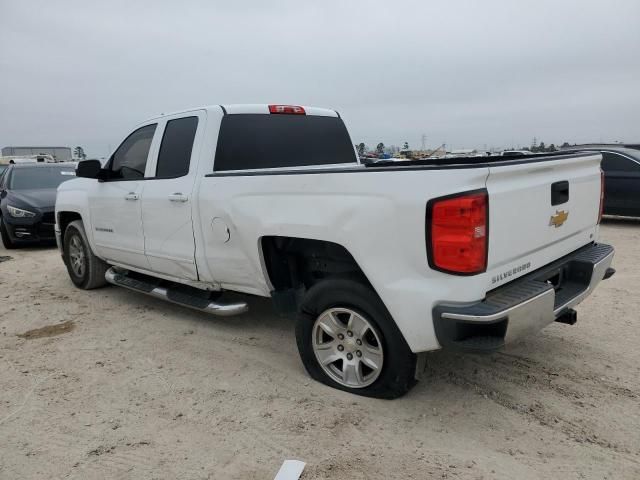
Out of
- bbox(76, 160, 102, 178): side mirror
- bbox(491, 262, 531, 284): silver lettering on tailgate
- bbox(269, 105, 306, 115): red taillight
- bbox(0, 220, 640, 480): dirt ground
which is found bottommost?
bbox(0, 220, 640, 480): dirt ground

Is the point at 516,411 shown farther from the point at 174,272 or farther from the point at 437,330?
the point at 174,272

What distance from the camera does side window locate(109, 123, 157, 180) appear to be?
4.89m

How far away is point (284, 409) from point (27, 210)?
8.36 meters

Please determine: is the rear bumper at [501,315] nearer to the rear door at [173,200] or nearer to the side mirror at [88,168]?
the rear door at [173,200]

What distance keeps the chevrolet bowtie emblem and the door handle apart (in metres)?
2.74

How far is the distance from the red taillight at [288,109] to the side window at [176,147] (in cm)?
71

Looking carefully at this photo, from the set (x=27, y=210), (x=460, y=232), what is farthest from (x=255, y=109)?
(x=27, y=210)

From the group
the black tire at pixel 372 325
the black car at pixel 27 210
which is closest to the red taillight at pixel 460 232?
the black tire at pixel 372 325

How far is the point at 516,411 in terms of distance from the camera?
3098 mm

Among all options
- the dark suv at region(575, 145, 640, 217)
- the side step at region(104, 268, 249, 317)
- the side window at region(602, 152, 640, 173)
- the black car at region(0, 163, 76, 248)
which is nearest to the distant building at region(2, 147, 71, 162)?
the black car at region(0, 163, 76, 248)

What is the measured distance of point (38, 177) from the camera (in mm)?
10656

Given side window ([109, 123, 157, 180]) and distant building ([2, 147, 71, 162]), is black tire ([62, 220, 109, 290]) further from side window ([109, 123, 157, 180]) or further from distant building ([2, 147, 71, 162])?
distant building ([2, 147, 71, 162])

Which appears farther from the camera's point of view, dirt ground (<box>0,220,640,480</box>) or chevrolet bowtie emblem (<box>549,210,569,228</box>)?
chevrolet bowtie emblem (<box>549,210,569,228</box>)

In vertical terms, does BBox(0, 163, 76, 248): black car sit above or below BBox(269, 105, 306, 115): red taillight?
below
